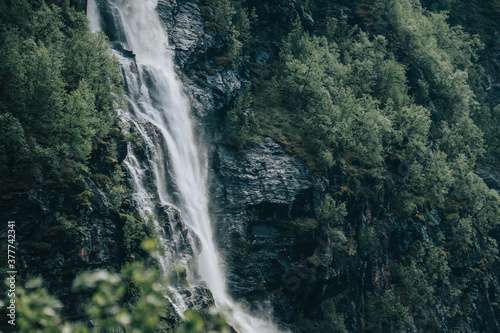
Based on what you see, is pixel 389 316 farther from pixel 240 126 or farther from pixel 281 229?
pixel 240 126

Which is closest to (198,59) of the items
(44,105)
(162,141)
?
(162,141)

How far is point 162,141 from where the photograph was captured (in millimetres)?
40062

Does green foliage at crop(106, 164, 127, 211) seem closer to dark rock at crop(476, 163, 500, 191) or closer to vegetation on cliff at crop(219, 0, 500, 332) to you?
vegetation on cliff at crop(219, 0, 500, 332)

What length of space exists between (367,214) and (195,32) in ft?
93.0

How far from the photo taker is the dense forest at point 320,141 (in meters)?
27.0

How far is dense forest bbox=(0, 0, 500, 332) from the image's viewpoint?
2695cm

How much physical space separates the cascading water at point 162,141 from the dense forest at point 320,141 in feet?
7.71

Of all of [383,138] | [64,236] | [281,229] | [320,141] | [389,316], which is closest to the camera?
[64,236]

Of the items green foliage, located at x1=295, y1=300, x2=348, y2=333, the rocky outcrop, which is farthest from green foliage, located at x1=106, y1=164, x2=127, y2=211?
green foliage, located at x1=295, y1=300, x2=348, y2=333

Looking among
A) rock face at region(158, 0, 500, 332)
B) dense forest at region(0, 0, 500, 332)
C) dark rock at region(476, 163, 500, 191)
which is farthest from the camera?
dark rock at region(476, 163, 500, 191)

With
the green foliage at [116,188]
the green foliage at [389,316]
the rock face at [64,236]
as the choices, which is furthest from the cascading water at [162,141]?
the green foliage at [389,316]

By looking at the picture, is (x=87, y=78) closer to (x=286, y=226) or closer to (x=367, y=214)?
(x=286, y=226)

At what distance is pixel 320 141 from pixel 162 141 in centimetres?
1767

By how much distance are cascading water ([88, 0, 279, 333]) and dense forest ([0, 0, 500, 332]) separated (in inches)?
92.6
